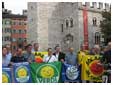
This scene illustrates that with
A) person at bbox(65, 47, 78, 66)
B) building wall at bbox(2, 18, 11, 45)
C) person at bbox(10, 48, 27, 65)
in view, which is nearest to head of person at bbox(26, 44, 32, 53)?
person at bbox(10, 48, 27, 65)

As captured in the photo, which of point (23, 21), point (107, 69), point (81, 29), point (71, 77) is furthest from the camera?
point (23, 21)

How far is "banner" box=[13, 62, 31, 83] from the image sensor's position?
11477 mm

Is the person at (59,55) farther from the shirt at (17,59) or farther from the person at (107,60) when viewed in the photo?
the person at (107,60)

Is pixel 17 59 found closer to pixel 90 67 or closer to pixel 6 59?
pixel 6 59

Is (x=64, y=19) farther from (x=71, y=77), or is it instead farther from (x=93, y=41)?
(x=71, y=77)

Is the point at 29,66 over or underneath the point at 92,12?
underneath

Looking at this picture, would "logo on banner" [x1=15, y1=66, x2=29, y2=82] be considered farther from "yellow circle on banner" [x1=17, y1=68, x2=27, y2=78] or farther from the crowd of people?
the crowd of people

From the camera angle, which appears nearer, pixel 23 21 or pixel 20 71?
pixel 20 71

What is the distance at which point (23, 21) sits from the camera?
83.8m

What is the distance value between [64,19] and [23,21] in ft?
81.0

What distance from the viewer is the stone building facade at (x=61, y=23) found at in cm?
5609

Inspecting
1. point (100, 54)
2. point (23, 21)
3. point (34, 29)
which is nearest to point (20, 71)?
point (100, 54)

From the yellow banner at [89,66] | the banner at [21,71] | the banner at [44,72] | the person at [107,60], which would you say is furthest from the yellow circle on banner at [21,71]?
the person at [107,60]

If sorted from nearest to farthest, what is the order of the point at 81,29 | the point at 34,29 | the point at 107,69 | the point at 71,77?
the point at 107,69 < the point at 71,77 < the point at 81,29 < the point at 34,29
